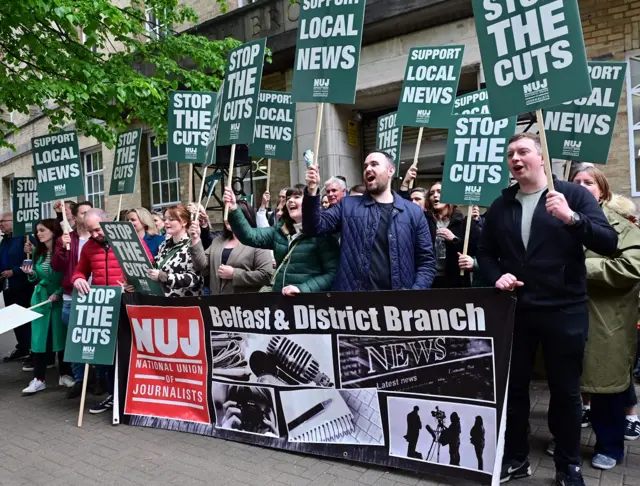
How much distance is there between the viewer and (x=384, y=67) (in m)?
10.2

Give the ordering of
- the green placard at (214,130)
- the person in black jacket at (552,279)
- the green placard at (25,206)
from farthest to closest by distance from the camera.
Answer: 1. the green placard at (25,206)
2. the green placard at (214,130)
3. the person in black jacket at (552,279)

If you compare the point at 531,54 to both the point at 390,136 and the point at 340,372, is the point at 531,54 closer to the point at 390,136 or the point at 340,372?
the point at 340,372

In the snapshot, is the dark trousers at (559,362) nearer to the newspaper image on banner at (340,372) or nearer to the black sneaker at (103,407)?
the newspaper image on banner at (340,372)

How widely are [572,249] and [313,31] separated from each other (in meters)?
2.45

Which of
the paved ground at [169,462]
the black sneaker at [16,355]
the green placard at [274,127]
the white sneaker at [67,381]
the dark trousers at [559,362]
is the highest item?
the green placard at [274,127]

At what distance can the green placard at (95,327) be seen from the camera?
4797 millimetres

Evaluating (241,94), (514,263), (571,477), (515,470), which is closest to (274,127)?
(241,94)

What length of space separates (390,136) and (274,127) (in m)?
1.46

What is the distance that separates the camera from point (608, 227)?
293 centimetres

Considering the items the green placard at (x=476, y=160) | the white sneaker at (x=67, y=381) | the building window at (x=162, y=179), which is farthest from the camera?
the building window at (x=162, y=179)

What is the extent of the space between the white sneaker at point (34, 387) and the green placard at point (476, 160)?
194 inches

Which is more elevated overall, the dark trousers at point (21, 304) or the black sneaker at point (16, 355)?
the dark trousers at point (21, 304)

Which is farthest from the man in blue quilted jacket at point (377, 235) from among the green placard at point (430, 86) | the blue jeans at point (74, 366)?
the blue jeans at point (74, 366)

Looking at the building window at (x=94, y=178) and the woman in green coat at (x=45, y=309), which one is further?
the building window at (x=94, y=178)
